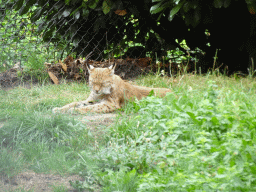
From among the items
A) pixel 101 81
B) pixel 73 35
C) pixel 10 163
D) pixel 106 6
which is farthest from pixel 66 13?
pixel 10 163

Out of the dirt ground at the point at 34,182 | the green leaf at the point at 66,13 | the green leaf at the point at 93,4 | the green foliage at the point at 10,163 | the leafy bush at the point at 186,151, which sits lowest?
the dirt ground at the point at 34,182

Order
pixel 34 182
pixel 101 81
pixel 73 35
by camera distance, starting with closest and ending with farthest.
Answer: pixel 34 182
pixel 101 81
pixel 73 35

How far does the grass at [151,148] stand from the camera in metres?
2.13

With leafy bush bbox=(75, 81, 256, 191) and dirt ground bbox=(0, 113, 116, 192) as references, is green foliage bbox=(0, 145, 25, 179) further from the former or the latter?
leafy bush bbox=(75, 81, 256, 191)

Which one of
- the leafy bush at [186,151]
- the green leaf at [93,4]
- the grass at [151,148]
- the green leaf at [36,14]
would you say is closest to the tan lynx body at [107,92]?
the grass at [151,148]

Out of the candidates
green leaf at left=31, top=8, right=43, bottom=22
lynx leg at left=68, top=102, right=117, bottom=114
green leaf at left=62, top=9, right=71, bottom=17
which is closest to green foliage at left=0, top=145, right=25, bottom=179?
lynx leg at left=68, top=102, right=117, bottom=114

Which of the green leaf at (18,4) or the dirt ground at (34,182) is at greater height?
the green leaf at (18,4)

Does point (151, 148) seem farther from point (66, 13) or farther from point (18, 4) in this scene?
point (18, 4)

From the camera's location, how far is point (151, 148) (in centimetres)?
279

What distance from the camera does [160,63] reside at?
22.2 feet

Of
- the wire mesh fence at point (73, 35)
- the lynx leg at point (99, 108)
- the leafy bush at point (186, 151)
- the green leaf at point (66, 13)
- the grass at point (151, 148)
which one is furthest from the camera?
the wire mesh fence at point (73, 35)

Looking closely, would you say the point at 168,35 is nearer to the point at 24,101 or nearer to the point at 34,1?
the point at 34,1

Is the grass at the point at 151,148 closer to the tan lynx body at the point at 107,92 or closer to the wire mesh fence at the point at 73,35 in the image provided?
the tan lynx body at the point at 107,92

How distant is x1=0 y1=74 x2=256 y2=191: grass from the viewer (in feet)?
7.00
